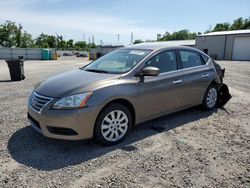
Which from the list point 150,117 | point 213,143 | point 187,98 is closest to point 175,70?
point 187,98

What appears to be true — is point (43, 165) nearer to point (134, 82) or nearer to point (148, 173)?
point (148, 173)

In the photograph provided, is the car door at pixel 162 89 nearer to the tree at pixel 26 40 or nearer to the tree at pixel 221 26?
the tree at pixel 26 40

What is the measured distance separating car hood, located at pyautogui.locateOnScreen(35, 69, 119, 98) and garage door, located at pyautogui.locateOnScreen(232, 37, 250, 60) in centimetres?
3445

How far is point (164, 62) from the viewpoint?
476 centimetres

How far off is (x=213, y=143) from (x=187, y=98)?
1329mm

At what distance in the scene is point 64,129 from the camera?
3527 mm

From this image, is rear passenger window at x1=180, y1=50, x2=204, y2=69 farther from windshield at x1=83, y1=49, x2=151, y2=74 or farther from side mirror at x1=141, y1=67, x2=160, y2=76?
side mirror at x1=141, y1=67, x2=160, y2=76

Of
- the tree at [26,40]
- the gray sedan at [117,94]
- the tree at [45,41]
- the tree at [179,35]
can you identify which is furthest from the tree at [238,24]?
the gray sedan at [117,94]

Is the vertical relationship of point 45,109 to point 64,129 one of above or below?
above

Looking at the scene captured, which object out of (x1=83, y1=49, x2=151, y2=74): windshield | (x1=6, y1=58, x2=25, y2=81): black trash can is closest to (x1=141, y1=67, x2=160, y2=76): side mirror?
(x1=83, y1=49, x2=151, y2=74): windshield

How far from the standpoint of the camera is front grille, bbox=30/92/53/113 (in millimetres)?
3629

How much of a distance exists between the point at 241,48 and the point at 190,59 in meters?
32.8

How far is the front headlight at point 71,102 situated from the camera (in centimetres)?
350

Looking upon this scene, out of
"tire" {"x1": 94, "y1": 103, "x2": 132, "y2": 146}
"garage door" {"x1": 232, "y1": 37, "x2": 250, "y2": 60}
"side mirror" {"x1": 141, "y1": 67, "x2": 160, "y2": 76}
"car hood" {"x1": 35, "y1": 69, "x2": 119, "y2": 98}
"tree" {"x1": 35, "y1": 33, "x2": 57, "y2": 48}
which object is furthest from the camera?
"tree" {"x1": 35, "y1": 33, "x2": 57, "y2": 48}
